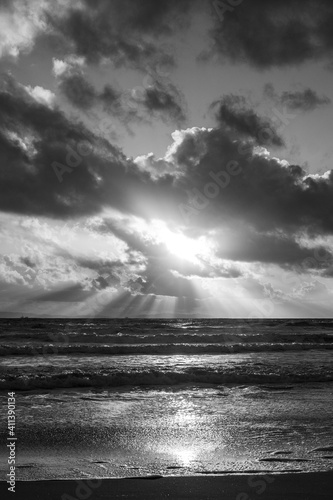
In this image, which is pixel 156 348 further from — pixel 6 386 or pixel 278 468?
pixel 278 468

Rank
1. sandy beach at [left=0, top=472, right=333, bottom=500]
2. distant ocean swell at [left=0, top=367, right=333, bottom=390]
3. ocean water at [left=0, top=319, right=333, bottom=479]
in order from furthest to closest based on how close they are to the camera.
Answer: distant ocean swell at [left=0, top=367, right=333, bottom=390] < ocean water at [left=0, top=319, right=333, bottom=479] < sandy beach at [left=0, top=472, right=333, bottom=500]

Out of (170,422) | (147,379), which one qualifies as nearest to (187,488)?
(170,422)

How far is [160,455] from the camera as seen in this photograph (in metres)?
6.81

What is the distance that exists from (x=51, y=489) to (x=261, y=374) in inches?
460

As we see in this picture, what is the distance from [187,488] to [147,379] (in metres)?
9.58

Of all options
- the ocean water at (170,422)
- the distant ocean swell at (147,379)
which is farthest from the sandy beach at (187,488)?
the distant ocean swell at (147,379)

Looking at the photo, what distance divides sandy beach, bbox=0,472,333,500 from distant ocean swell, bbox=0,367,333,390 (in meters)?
8.30

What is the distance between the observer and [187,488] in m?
5.25

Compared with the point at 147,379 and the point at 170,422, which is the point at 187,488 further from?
the point at 147,379

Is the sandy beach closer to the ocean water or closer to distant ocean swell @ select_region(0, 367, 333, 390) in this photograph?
the ocean water

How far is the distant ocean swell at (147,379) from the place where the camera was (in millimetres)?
13391

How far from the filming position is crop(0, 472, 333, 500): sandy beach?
16.6 feet

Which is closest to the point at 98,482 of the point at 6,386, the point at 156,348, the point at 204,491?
the point at 204,491

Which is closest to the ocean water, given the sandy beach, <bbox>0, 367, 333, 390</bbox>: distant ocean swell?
<bbox>0, 367, 333, 390</bbox>: distant ocean swell
